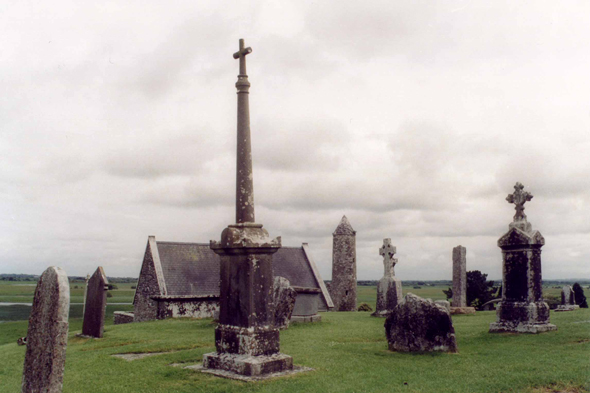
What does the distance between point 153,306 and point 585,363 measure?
1963cm

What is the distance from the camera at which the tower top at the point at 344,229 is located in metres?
37.4

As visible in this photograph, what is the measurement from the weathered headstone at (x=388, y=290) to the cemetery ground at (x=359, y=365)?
6.26 metres

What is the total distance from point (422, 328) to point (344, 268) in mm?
26634

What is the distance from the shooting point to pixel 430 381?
25.6ft

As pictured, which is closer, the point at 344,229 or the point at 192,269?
the point at 192,269

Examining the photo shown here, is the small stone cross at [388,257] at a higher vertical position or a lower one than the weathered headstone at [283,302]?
higher

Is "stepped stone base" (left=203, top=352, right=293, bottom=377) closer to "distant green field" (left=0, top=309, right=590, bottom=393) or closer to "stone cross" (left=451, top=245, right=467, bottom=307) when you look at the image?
"distant green field" (left=0, top=309, right=590, bottom=393)

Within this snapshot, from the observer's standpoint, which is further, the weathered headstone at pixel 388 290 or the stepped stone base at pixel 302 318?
the weathered headstone at pixel 388 290

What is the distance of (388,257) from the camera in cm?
2197

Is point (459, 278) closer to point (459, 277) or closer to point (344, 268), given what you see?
point (459, 277)

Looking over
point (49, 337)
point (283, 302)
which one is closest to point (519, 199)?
point (283, 302)

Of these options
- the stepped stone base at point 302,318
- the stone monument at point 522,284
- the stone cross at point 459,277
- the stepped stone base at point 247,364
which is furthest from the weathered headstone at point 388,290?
the stepped stone base at point 247,364

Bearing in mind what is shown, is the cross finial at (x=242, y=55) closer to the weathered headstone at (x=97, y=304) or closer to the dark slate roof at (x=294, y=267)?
the weathered headstone at (x=97, y=304)

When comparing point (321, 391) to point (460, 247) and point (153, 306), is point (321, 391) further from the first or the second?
point (460, 247)
